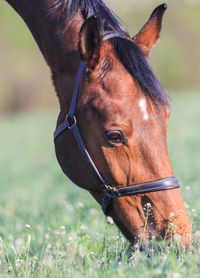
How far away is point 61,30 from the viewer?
3.23 meters

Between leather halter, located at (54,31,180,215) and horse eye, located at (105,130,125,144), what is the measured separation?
0.23 m

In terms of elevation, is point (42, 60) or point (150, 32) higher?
point (42, 60)

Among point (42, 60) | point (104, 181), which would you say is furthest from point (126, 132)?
point (42, 60)

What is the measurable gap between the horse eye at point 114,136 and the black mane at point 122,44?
0.33 m

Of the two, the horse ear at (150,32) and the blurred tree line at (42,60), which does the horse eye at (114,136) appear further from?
the blurred tree line at (42,60)

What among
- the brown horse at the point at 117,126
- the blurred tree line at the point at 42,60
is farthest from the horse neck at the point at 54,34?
the blurred tree line at the point at 42,60

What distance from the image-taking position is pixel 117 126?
2729mm

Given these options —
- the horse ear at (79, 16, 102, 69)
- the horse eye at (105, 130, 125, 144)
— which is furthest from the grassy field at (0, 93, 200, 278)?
the horse ear at (79, 16, 102, 69)

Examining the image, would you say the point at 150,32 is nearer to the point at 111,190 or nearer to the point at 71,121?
the point at 71,121

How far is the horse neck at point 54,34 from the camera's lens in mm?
3158

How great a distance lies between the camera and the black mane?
2.82 meters

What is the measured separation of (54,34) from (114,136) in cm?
104

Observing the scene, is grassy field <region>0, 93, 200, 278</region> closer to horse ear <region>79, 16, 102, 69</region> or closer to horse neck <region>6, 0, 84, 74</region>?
horse ear <region>79, 16, 102, 69</region>

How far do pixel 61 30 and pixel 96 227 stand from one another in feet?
6.41
